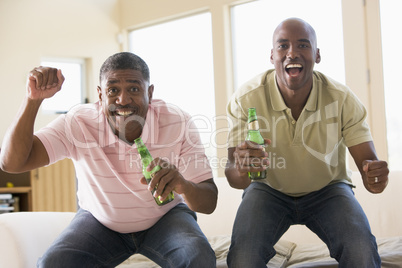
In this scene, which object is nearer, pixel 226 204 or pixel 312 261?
pixel 312 261

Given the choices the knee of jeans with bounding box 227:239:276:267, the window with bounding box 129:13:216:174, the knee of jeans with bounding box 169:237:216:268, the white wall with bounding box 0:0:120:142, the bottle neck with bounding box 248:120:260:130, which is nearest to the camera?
the knee of jeans with bounding box 169:237:216:268

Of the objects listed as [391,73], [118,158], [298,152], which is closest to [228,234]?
[298,152]

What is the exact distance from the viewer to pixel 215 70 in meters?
5.30

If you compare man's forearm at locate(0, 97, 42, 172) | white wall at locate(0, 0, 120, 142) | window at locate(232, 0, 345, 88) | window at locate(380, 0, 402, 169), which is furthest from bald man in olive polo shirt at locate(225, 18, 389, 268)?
white wall at locate(0, 0, 120, 142)

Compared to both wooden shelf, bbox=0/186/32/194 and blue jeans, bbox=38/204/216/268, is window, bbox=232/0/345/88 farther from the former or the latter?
blue jeans, bbox=38/204/216/268

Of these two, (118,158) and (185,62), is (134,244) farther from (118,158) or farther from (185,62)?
(185,62)

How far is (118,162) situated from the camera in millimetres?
2000

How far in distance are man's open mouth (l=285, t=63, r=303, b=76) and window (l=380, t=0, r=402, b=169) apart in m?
2.55

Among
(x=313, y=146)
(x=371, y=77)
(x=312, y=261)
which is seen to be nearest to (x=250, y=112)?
(x=313, y=146)

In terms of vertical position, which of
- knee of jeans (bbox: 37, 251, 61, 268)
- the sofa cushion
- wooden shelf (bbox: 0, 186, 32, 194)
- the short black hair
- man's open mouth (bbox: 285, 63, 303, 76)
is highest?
the short black hair

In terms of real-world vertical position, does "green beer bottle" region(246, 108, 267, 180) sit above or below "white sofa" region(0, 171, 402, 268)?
above

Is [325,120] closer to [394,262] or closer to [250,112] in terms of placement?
[250,112]

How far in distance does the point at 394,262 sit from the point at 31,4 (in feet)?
15.1

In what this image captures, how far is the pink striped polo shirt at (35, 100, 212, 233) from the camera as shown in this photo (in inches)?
76.4
